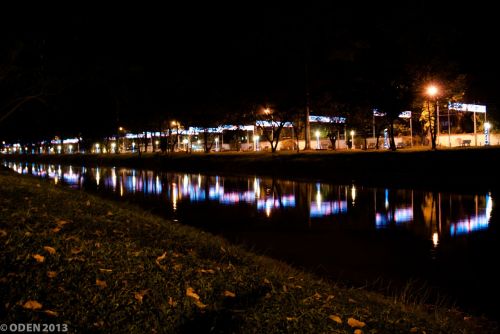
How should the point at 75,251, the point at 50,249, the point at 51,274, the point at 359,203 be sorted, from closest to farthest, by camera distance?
the point at 51,274, the point at 50,249, the point at 75,251, the point at 359,203

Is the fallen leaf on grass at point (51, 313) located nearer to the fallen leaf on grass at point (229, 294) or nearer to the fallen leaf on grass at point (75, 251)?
the fallen leaf on grass at point (75, 251)

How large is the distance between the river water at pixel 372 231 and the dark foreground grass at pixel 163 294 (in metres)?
1.57

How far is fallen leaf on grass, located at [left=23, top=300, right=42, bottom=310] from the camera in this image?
445 centimetres

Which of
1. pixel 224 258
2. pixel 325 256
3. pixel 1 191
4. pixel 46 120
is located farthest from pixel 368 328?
pixel 46 120

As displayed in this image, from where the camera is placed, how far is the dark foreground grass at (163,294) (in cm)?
466

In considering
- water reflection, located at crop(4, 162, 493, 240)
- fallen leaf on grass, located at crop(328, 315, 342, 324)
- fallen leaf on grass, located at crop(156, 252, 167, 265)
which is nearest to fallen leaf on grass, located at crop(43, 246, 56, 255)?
fallen leaf on grass, located at crop(156, 252, 167, 265)

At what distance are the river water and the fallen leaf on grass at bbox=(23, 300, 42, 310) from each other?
5.47 meters

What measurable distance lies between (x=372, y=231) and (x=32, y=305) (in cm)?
1010

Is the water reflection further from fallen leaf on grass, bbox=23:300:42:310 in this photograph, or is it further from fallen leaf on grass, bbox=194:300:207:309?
fallen leaf on grass, bbox=23:300:42:310

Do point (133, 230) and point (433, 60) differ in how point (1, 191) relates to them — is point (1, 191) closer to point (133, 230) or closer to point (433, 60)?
point (133, 230)

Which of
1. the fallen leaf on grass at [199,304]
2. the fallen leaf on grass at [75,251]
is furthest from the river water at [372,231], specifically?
the fallen leaf on grass at [75,251]

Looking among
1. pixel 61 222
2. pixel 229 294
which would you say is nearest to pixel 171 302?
pixel 229 294

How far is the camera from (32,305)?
448 cm

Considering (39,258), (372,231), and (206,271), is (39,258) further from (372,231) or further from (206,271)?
(372,231)
